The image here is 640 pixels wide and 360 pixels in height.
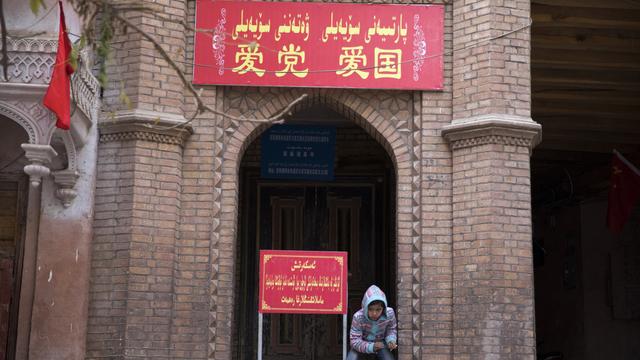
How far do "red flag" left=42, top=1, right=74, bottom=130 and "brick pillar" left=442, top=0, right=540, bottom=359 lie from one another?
4.00 meters

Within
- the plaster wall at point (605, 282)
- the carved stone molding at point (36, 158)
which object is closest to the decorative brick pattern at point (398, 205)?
the carved stone molding at point (36, 158)

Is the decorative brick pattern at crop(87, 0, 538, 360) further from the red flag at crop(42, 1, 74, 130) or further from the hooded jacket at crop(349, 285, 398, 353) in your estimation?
the red flag at crop(42, 1, 74, 130)

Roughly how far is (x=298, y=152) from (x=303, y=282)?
3110 millimetres

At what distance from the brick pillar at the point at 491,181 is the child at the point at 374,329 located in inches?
36.4

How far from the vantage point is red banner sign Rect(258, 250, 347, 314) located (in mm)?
9891

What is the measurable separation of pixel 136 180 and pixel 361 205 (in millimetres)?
4400

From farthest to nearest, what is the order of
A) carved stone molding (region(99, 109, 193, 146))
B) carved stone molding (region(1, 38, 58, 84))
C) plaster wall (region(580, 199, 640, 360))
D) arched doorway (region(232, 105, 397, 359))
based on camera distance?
plaster wall (region(580, 199, 640, 360))
arched doorway (region(232, 105, 397, 359))
carved stone molding (region(99, 109, 193, 146))
carved stone molding (region(1, 38, 58, 84))

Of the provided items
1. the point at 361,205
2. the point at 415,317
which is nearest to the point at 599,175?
the point at 361,205

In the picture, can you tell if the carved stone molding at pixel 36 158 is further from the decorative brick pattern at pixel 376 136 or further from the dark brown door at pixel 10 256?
the decorative brick pattern at pixel 376 136

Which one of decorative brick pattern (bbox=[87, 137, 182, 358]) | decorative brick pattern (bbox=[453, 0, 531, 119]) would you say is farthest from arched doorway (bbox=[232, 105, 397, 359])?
decorative brick pattern (bbox=[87, 137, 182, 358])

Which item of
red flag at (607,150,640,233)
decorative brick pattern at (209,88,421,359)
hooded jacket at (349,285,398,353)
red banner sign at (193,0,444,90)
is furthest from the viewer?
red flag at (607,150,640,233)

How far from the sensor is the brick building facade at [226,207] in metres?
9.96

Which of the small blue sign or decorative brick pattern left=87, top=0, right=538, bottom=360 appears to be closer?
decorative brick pattern left=87, top=0, right=538, bottom=360

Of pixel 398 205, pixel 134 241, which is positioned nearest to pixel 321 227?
pixel 398 205
